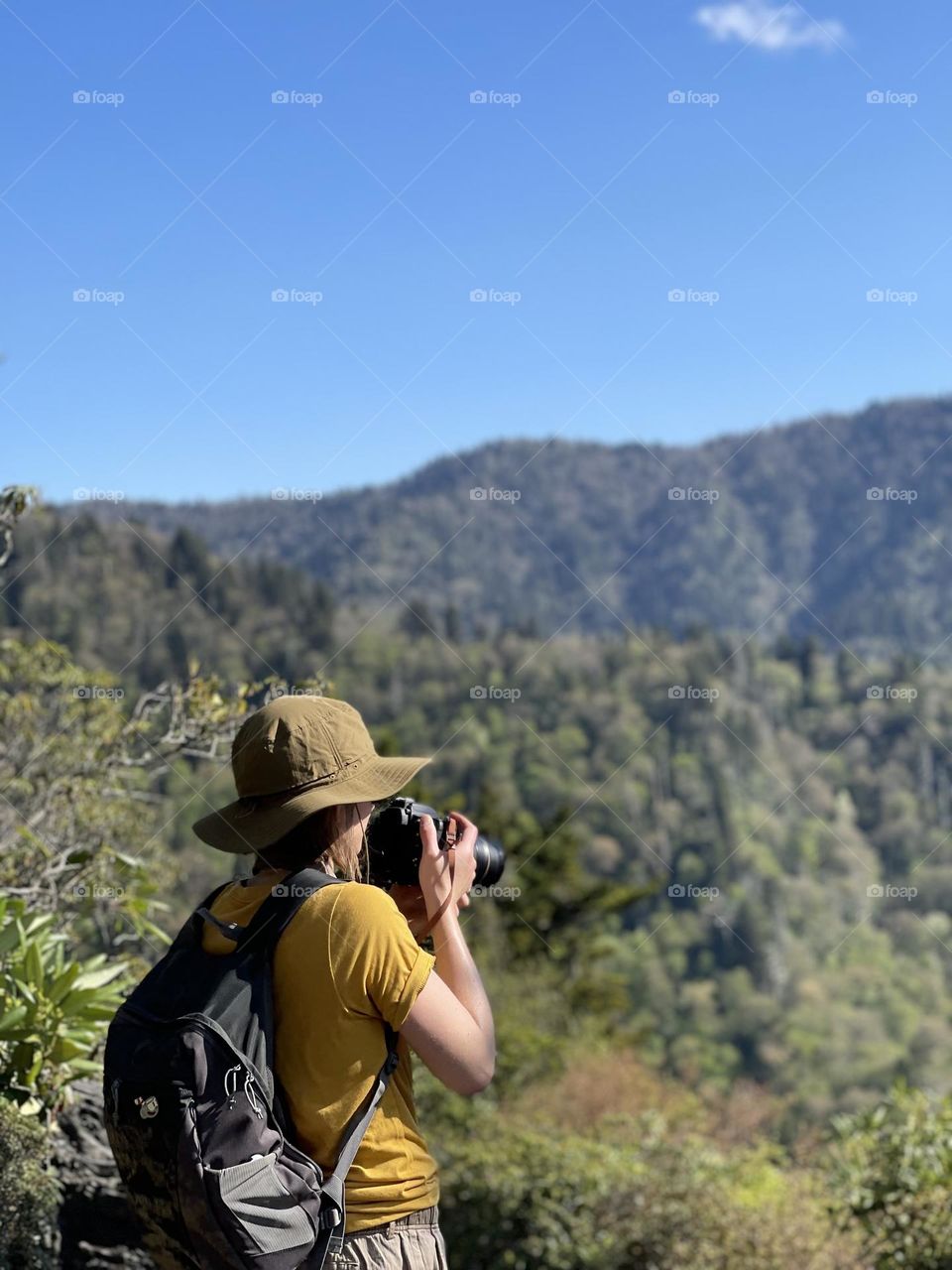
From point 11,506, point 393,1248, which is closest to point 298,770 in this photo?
point 393,1248

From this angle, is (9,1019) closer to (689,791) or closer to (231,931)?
(231,931)

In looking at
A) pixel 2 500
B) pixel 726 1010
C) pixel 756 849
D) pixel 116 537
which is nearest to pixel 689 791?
pixel 756 849

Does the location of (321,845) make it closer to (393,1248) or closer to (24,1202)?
(393,1248)

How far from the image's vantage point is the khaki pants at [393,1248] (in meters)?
1.56

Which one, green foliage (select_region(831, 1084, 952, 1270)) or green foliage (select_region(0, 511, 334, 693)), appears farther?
green foliage (select_region(0, 511, 334, 693))

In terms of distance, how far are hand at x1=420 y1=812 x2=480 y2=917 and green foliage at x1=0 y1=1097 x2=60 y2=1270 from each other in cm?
139

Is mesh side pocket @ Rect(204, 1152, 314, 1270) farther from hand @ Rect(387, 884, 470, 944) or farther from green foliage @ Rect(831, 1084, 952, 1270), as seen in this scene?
green foliage @ Rect(831, 1084, 952, 1270)

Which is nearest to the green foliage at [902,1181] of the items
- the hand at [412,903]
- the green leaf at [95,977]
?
the green leaf at [95,977]

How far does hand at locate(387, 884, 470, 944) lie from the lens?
1800 millimetres

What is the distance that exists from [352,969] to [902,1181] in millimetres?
3635

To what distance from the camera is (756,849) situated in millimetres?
59812

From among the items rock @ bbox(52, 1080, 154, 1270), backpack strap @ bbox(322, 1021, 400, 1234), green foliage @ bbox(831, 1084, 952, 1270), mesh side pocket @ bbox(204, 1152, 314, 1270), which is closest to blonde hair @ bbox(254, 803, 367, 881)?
backpack strap @ bbox(322, 1021, 400, 1234)

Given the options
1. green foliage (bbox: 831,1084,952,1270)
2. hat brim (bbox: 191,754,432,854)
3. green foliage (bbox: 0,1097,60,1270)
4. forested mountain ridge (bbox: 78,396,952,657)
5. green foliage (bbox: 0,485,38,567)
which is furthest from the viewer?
forested mountain ridge (bbox: 78,396,952,657)

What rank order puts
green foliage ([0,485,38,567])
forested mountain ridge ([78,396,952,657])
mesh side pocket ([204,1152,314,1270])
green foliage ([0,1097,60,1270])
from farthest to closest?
1. forested mountain ridge ([78,396,952,657])
2. green foliage ([0,485,38,567])
3. green foliage ([0,1097,60,1270])
4. mesh side pocket ([204,1152,314,1270])
